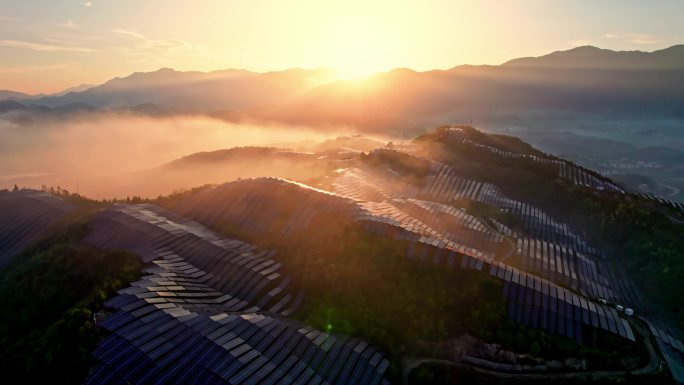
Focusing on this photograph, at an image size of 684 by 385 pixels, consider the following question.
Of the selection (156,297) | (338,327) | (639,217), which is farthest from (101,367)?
(639,217)

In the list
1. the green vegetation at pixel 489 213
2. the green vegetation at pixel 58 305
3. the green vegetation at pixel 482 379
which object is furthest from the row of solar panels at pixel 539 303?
the green vegetation at pixel 58 305

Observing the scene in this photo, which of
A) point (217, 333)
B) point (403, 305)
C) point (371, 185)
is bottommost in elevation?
point (403, 305)

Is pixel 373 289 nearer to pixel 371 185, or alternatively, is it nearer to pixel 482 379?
pixel 482 379

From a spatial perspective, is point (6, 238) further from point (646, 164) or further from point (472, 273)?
point (646, 164)

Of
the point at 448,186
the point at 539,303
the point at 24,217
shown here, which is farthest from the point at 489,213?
the point at 24,217

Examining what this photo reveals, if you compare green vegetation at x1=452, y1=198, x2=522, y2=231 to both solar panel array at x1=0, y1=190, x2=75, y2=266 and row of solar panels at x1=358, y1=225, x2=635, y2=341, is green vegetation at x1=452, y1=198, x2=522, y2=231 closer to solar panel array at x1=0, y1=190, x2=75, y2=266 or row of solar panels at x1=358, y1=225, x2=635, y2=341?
row of solar panels at x1=358, y1=225, x2=635, y2=341

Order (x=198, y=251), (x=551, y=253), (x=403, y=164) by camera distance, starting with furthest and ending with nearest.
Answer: (x=403, y=164), (x=551, y=253), (x=198, y=251)
